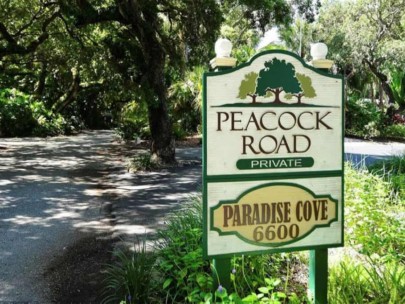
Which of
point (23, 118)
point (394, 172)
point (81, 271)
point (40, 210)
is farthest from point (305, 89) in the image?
point (23, 118)

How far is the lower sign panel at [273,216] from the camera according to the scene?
9.36ft

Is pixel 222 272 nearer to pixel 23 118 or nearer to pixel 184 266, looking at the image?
pixel 184 266

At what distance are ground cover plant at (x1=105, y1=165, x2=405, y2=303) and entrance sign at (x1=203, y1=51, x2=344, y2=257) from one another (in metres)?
0.34

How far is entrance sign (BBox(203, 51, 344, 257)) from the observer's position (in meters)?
2.82

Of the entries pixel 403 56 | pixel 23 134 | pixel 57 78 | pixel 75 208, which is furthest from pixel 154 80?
pixel 57 78

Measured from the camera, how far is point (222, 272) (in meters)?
2.93

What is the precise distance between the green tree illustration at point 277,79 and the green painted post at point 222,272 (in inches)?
44.0

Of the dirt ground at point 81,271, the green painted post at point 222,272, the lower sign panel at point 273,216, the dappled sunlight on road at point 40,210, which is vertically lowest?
the dirt ground at point 81,271

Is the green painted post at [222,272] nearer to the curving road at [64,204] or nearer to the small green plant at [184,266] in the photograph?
the small green plant at [184,266]

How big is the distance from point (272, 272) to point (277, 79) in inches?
63.4

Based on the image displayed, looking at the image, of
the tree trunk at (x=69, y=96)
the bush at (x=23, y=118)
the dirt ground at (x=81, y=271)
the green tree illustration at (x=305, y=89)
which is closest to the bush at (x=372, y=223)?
the green tree illustration at (x=305, y=89)

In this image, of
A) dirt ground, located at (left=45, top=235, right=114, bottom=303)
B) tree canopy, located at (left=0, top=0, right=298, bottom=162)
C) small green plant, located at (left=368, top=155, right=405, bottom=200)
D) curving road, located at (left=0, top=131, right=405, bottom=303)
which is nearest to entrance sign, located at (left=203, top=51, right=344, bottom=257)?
dirt ground, located at (left=45, top=235, right=114, bottom=303)

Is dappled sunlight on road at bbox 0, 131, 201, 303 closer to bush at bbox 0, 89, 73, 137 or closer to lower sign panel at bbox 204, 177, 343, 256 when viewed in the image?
lower sign panel at bbox 204, 177, 343, 256

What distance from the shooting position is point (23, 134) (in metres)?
20.9
